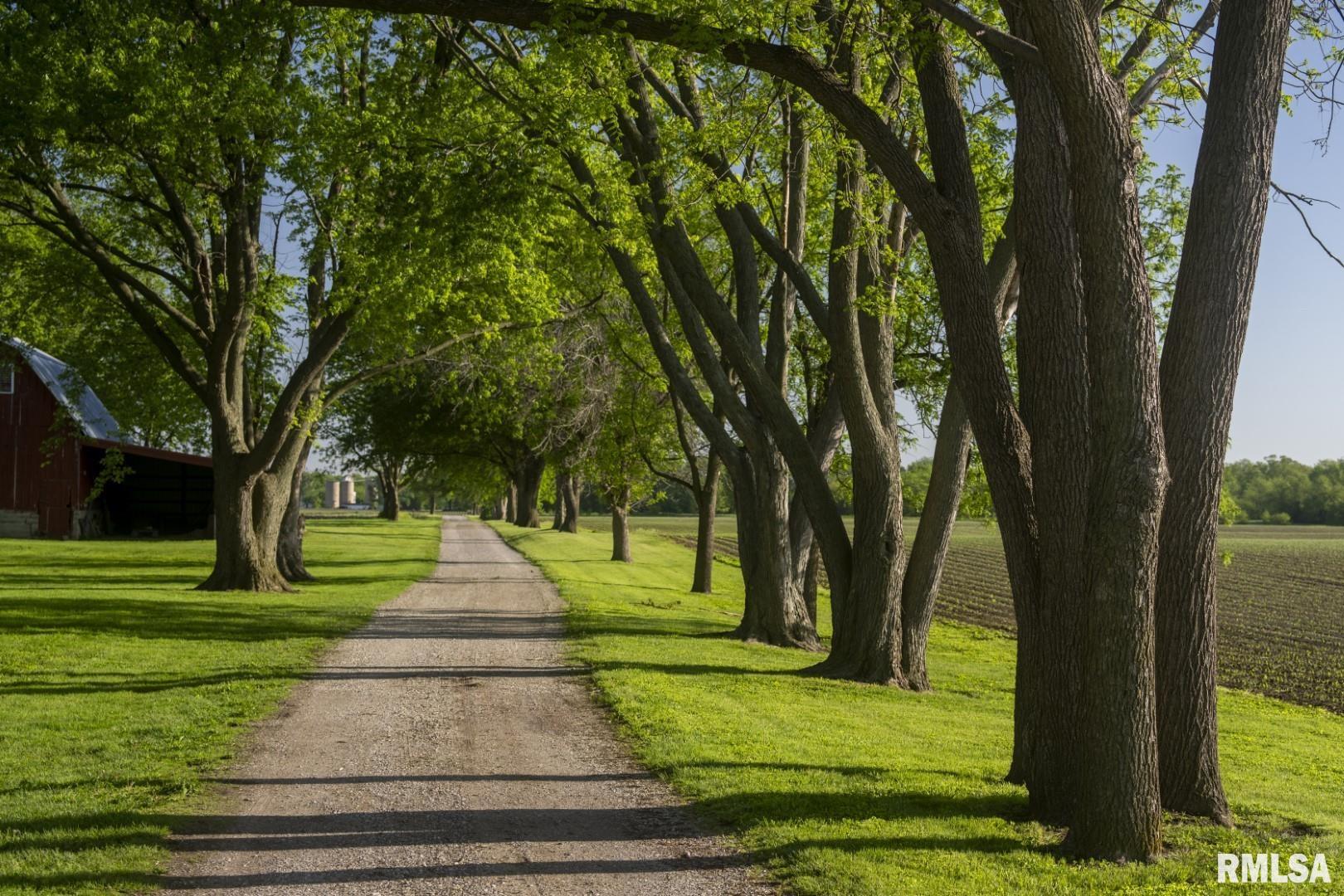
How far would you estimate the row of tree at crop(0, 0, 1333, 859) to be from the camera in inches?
262

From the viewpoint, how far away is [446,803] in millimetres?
7176

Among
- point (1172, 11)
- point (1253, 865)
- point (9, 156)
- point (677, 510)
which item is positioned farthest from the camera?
point (677, 510)

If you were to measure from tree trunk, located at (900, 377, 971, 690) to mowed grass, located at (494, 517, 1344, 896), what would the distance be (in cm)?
65

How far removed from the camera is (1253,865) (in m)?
5.96

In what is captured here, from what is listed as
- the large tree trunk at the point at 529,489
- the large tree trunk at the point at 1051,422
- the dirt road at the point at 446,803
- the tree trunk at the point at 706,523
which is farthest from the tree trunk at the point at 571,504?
the large tree trunk at the point at 1051,422

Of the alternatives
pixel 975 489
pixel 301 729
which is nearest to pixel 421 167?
pixel 301 729

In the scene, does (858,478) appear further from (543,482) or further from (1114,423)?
(543,482)

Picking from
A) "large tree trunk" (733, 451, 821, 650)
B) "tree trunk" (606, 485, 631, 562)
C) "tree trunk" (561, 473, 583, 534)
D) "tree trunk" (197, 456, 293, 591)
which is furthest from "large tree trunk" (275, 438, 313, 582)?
"tree trunk" (561, 473, 583, 534)

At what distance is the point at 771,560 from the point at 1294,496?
131m

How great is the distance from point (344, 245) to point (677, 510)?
5485 inches

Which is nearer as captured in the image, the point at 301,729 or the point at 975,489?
the point at 301,729

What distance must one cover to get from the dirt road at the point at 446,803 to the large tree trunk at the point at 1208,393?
2938 mm

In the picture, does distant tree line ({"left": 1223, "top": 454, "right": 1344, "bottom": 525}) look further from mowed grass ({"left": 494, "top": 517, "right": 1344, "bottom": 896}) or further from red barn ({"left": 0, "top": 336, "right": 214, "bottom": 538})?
mowed grass ({"left": 494, "top": 517, "right": 1344, "bottom": 896})

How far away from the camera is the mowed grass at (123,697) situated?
6.22 metres
